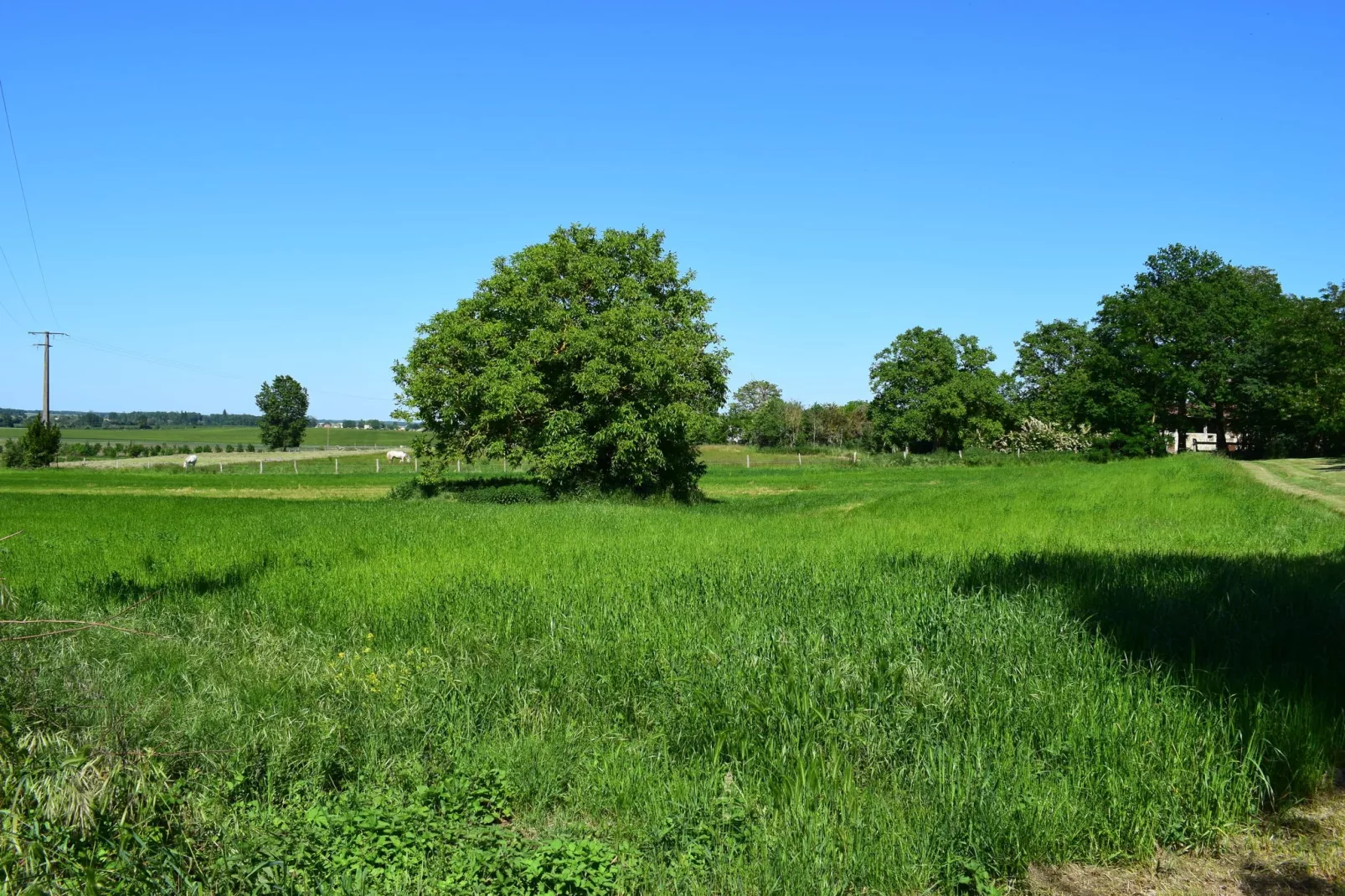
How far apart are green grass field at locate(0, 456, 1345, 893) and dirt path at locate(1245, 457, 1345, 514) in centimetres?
1774

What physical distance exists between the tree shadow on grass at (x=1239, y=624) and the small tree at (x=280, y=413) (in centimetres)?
11937

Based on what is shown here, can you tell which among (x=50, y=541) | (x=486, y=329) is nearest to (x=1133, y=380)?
(x=486, y=329)

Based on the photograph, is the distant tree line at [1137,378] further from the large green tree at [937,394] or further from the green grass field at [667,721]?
the green grass field at [667,721]

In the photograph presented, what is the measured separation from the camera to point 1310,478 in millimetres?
36000

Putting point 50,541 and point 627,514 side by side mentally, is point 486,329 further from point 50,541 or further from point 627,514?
point 50,541

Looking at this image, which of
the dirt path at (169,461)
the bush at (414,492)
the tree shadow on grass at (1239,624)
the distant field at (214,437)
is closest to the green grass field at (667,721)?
the tree shadow on grass at (1239,624)

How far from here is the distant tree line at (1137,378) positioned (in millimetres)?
63375

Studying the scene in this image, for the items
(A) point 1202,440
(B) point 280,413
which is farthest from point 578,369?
(B) point 280,413

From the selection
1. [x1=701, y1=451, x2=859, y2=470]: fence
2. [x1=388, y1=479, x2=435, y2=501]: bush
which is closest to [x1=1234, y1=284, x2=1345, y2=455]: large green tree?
[x1=701, y1=451, x2=859, y2=470]: fence

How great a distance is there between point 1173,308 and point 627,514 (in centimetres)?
6248

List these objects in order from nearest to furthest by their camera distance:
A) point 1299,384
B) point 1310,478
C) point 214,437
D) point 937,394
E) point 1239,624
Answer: point 1239,624 < point 1310,478 < point 1299,384 < point 937,394 < point 214,437

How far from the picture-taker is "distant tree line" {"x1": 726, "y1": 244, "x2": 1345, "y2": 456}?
208ft

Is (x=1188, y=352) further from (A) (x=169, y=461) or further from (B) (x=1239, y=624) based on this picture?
(A) (x=169, y=461)

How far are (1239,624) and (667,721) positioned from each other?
223 inches
